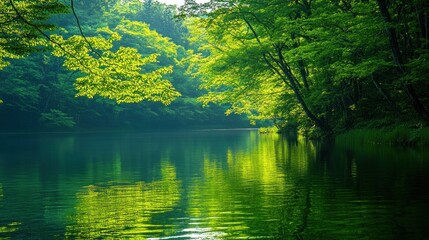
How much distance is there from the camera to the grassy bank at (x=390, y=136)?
2045cm

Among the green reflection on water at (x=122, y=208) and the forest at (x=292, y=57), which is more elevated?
the forest at (x=292, y=57)

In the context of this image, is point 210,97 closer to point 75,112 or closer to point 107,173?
point 107,173

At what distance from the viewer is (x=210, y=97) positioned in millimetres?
39469

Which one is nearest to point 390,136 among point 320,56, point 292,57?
point 320,56

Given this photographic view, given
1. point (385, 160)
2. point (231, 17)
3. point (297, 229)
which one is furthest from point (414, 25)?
point (297, 229)

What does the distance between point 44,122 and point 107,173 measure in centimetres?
4873

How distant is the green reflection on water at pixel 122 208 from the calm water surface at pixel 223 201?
0.02 meters

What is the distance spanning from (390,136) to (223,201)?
15.4 metres

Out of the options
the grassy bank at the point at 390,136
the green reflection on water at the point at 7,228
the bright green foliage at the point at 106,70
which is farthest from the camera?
the bright green foliage at the point at 106,70

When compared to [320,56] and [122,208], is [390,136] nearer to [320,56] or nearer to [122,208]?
[320,56]

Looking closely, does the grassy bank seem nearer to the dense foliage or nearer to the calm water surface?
the calm water surface

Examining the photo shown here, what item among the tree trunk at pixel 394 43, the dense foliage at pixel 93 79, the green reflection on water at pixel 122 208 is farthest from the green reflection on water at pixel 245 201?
the dense foliage at pixel 93 79

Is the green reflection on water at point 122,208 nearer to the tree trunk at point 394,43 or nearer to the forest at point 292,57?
the forest at point 292,57

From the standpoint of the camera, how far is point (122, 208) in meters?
8.83
